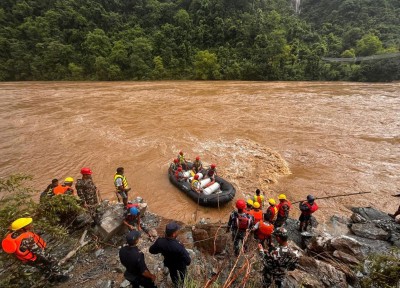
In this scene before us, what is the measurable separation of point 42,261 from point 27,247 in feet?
1.21

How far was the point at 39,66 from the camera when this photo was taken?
33188 millimetres

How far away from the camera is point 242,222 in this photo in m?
4.25

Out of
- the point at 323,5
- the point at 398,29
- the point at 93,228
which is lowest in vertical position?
the point at 93,228

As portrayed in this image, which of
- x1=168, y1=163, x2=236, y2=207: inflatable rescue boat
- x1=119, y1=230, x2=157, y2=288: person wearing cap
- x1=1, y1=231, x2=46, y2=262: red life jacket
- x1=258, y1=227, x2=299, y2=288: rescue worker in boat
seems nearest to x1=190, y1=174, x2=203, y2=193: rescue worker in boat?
x1=168, y1=163, x2=236, y2=207: inflatable rescue boat

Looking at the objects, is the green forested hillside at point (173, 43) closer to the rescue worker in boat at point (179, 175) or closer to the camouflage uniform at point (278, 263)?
the rescue worker in boat at point (179, 175)

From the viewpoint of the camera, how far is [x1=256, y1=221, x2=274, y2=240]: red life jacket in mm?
4289

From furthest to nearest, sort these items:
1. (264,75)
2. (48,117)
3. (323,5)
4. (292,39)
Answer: (323,5)
(292,39)
(264,75)
(48,117)

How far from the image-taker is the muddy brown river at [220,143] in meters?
8.35

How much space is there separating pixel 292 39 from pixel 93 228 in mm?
43425

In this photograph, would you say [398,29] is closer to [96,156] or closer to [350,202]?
[350,202]

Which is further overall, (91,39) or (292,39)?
(292,39)

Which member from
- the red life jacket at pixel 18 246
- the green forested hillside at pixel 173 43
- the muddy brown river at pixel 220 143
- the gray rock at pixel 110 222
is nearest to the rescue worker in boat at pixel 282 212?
the muddy brown river at pixel 220 143

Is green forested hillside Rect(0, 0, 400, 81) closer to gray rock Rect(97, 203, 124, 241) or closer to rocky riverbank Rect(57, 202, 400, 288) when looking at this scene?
rocky riverbank Rect(57, 202, 400, 288)

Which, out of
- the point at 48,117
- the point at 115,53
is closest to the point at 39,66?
the point at 115,53
